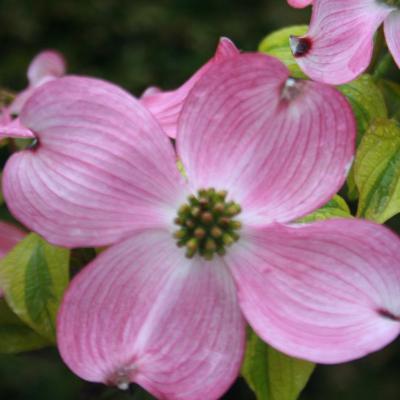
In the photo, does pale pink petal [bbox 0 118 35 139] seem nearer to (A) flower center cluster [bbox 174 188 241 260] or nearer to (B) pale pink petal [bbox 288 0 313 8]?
(A) flower center cluster [bbox 174 188 241 260]

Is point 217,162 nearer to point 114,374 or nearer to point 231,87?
point 231,87

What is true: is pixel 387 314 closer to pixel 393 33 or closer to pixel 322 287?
pixel 322 287

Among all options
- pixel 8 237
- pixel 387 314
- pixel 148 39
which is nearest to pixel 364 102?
pixel 387 314

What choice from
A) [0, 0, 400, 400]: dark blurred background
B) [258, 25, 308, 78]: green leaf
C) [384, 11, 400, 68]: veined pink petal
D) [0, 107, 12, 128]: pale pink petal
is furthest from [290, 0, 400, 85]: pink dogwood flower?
[0, 0, 400, 400]: dark blurred background

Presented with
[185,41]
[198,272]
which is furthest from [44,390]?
[198,272]

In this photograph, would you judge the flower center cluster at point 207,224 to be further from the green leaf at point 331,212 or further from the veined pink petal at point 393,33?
the veined pink petal at point 393,33

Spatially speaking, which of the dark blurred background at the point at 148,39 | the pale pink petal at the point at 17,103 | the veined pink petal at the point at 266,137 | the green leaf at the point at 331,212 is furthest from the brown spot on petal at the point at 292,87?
the dark blurred background at the point at 148,39
